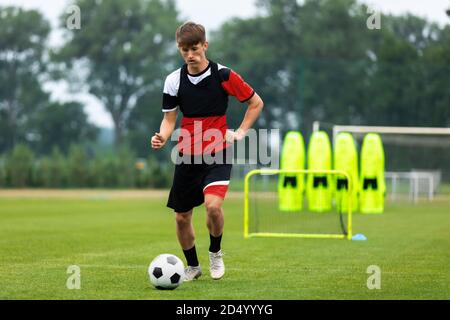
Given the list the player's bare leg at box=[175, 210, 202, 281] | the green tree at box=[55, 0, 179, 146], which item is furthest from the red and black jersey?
the green tree at box=[55, 0, 179, 146]

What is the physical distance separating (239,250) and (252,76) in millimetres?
30768

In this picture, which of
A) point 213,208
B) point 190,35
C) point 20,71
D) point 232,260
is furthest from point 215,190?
point 20,71

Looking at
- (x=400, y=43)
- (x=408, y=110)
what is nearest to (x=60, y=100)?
(x=400, y=43)

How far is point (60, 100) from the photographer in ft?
156

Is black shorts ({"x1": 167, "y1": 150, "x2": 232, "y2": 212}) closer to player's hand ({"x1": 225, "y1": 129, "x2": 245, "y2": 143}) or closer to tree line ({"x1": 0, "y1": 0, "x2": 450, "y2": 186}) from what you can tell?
player's hand ({"x1": 225, "y1": 129, "x2": 245, "y2": 143})

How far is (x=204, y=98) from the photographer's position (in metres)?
7.60

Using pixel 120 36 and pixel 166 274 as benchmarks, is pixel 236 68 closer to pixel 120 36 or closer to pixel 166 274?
pixel 120 36

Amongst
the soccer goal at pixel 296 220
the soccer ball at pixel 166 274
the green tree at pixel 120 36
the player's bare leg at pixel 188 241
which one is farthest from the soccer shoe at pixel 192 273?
the green tree at pixel 120 36

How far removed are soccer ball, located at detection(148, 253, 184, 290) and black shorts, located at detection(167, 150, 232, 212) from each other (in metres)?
0.59

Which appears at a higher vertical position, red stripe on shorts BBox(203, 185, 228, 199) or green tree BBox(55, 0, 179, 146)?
green tree BBox(55, 0, 179, 146)

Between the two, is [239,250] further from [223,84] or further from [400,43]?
[400,43]

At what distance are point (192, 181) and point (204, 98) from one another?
69cm

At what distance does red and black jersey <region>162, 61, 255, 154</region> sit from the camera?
7594 millimetres

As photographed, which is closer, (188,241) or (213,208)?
(213,208)
